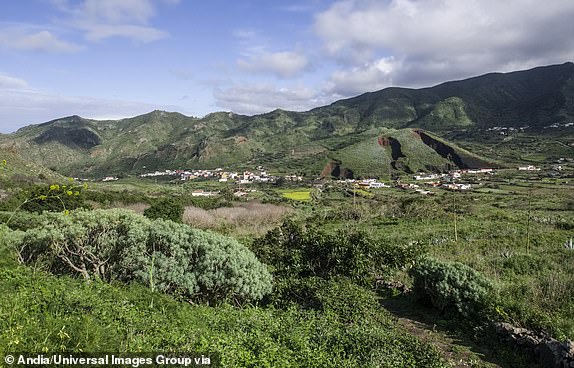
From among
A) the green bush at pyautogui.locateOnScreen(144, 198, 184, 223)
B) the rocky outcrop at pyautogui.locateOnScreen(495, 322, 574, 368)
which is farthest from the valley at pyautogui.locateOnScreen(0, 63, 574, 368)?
the green bush at pyautogui.locateOnScreen(144, 198, 184, 223)

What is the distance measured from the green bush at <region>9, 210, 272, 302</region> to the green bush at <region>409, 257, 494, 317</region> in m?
4.40

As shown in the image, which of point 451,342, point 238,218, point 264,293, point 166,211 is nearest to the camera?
point 451,342

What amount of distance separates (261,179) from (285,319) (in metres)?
92.8

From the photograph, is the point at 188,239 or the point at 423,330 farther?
the point at 188,239

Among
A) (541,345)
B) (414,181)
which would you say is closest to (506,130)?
(414,181)

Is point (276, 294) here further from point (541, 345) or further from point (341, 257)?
point (541, 345)

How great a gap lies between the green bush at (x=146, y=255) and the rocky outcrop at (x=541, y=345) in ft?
18.2

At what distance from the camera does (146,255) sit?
31.2 ft

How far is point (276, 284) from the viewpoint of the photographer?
1011 centimetres

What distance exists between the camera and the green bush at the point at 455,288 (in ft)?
29.0

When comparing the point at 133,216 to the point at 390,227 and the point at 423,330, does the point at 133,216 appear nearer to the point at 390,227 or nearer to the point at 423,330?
the point at 423,330

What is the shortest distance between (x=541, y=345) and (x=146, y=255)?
893cm

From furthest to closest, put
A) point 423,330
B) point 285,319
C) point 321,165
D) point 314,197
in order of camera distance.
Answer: point 321,165 → point 314,197 → point 423,330 → point 285,319

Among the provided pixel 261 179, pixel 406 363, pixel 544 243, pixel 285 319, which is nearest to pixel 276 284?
pixel 285 319
